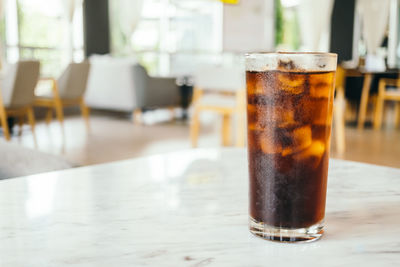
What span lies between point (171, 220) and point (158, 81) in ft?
20.6

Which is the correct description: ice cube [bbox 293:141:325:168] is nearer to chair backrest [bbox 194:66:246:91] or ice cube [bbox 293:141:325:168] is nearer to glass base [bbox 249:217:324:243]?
glass base [bbox 249:217:324:243]

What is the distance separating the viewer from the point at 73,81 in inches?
194

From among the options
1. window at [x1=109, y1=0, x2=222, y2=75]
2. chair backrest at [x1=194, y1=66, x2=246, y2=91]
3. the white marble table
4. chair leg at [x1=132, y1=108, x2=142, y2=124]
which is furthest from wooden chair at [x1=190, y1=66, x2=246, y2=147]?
window at [x1=109, y1=0, x2=222, y2=75]

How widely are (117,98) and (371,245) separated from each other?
6317 mm

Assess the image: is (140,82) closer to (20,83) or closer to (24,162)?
(20,83)

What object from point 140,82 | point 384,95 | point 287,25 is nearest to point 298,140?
point 384,95

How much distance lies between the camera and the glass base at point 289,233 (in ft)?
1.40

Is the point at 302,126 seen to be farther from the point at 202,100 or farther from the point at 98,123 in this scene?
the point at 98,123

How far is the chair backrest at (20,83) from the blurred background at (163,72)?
10 mm

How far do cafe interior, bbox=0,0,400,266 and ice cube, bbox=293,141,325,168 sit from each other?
156mm

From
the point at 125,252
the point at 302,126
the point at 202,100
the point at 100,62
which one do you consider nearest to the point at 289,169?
the point at 302,126

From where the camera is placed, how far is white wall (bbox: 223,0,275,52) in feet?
32.6

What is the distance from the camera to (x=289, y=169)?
1.42 feet

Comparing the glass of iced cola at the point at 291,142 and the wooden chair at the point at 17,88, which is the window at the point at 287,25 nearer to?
the wooden chair at the point at 17,88
